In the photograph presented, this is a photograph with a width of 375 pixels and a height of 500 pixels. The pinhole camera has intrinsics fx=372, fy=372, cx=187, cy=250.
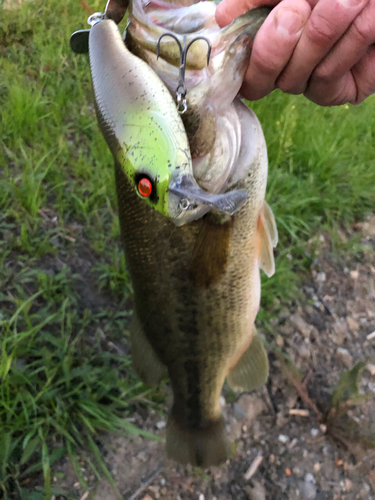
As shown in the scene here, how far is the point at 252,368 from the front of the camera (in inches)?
71.7

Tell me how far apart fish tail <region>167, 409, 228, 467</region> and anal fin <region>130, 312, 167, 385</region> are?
238mm

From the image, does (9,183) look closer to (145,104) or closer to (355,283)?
(145,104)

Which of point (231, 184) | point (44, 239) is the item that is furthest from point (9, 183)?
point (231, 184)

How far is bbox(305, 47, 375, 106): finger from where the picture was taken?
1.24 metres

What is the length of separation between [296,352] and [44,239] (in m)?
1.73

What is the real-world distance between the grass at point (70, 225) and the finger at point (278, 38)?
148 cm

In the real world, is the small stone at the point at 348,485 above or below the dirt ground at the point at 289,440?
below

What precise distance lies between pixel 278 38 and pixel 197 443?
5.61ft

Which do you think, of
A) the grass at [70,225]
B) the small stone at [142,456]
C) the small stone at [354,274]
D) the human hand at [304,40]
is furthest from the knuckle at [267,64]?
the small stone at [354,274]

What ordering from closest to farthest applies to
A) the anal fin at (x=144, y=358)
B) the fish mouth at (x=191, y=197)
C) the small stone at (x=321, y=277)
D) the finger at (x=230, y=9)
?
the fish mouth at (x=191, y=197) → the finger at (x=230, y=9) → the anal fin at (x=144, y=358) → the small stone at (x=321, y=277)

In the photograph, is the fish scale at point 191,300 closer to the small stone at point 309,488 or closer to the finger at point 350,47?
the finger at point 350,47

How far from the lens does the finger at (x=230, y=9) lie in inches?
40.7

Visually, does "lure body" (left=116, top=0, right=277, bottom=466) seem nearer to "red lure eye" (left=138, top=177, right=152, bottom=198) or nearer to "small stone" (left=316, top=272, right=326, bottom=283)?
"red lure eye" (left=138, top=177, right=152, bottom=198)

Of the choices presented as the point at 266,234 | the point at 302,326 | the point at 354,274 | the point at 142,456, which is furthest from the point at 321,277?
the point at 142,456
